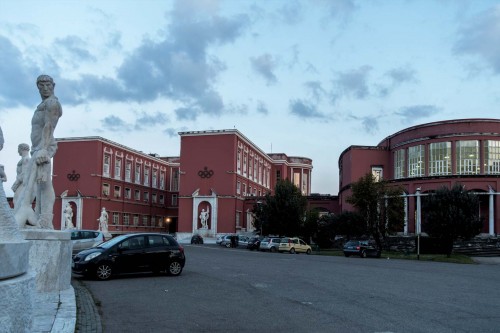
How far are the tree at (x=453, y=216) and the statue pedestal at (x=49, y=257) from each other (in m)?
31.1

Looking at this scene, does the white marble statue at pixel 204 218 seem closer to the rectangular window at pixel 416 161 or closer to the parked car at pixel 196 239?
the parked car at pixel 196 239

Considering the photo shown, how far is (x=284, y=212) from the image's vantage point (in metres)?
50.9

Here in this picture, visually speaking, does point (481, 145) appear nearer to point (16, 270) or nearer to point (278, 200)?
point (278, 200)

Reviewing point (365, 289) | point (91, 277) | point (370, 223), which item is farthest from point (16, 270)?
point (370, 223)

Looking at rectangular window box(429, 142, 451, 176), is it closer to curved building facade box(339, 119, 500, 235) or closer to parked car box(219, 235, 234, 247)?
curved building facade box(339, 119, 500, 235)

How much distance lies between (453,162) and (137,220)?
142 feet

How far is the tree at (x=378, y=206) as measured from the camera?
42.5 m

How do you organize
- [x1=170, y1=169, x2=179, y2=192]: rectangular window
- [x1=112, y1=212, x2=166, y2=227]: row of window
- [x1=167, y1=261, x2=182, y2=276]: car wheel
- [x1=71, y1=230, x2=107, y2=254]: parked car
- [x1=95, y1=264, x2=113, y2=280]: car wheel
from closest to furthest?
[x1=95, y1=264, x2=113, y2=280]: car wheel, [x1=167, y1=261, x2=182, y2=276]: car wheel, [x1=71, y1=230, x2=107, y2=254]: parked car, [x1=112, y1=212, x2=166, y2=227]: row of window, [x1=170, y1=169, x2=179, y2=192]: rectangular window

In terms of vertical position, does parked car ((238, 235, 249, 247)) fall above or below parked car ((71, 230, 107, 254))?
below

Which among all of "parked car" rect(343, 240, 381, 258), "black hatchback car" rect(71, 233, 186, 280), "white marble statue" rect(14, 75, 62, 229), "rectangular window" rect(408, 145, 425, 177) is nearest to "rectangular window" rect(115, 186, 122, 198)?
"rectangular window" rect(408, 145, 425, 177)

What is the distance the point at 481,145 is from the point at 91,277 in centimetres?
4264

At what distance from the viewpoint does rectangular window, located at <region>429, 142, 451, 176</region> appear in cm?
4934

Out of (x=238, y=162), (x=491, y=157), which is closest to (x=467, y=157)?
(x=491, y=157)

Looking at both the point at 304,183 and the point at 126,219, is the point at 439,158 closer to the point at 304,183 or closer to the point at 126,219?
the point at 126,219
